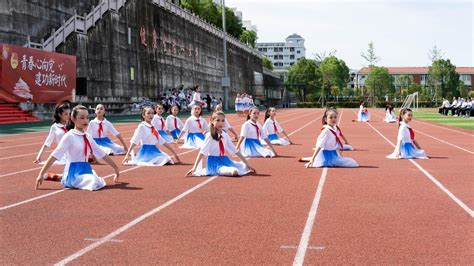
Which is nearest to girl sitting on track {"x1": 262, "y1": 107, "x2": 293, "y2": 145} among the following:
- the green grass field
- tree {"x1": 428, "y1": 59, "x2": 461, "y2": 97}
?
the green grass field

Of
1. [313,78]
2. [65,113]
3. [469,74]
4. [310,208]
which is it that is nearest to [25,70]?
[65,113]

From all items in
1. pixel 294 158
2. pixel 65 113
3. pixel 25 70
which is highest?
pixel 25 70

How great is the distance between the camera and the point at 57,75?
2833cm

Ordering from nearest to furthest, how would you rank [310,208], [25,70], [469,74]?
[310,208] → [25,70] → [469,74]

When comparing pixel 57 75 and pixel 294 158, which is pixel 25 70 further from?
pixel 294 158

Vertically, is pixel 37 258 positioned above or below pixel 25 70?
below

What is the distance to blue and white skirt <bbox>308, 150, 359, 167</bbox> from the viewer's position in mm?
10070

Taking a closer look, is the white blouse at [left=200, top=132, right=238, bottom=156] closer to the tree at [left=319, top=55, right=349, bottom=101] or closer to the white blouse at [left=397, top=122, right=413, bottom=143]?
the white blouse at [left=397, top=122, right=413, bottom=143]

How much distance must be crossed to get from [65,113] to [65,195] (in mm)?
3635

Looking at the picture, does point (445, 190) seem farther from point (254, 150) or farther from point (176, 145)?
point (176, 145)

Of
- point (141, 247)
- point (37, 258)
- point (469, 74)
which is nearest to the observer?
point (37, 258)

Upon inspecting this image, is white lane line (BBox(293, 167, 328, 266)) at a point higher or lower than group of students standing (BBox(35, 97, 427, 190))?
lower

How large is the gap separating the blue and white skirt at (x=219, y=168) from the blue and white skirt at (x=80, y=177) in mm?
1894

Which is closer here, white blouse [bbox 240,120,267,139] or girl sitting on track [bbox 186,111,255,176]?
girl sitting on track [bbox 186,111,255,176]
